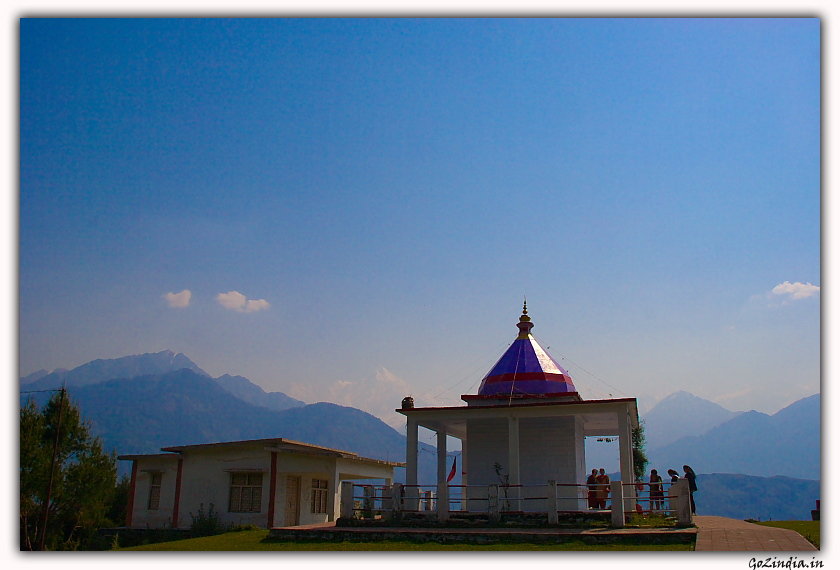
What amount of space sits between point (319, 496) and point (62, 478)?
12.2 m

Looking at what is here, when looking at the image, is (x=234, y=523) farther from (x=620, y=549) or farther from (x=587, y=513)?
(x=620, y=549)

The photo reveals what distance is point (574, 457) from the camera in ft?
66.9

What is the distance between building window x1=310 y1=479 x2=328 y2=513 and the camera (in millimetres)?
28375

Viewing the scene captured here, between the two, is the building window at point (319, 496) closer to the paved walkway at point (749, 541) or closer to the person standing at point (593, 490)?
the person standing at point (593, 490)

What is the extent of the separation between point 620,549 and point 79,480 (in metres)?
27.1

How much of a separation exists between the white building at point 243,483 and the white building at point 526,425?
23.8ft

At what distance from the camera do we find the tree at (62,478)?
28.9 m

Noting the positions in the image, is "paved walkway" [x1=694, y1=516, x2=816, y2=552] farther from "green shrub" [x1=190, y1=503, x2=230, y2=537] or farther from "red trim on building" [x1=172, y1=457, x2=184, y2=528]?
"red trim on building" [x1=172, y1=457, x2=184, y2=528]

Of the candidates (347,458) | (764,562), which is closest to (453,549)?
(764,562)

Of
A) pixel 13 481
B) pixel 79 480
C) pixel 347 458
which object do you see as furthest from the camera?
pixel 79 480

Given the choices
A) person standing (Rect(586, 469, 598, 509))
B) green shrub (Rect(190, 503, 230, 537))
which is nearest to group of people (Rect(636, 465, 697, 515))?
person standing (Rect(586, 469, 598, 509))

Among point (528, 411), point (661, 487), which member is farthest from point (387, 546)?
point (661, 487)

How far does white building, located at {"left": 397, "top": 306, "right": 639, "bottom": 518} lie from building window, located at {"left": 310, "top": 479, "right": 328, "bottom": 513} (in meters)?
8.73

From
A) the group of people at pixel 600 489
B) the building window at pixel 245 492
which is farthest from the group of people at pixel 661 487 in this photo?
the building window at pixel 245 492
